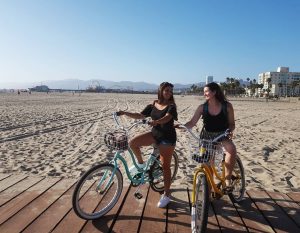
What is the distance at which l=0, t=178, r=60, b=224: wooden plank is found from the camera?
13.3 ft

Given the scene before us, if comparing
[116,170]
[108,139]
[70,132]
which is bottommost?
[70,132]

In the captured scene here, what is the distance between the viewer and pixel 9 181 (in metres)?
5.40

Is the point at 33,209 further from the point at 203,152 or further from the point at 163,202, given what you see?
the point at 203,152

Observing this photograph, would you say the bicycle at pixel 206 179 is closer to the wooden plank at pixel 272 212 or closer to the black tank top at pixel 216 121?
the black tank top at pixel 216 121

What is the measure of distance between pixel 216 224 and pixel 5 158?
5604 mm

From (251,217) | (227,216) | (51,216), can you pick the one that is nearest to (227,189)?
(227,216)

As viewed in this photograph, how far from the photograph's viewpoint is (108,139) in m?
3.95

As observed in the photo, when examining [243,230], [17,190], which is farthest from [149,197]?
[17,190]

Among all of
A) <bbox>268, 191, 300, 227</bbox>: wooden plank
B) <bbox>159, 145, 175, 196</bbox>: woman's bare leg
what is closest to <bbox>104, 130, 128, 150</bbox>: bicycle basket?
<bbox>159, 145, 175, 196</bbox>: woman's bare leg

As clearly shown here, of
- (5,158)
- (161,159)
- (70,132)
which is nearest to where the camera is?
(161,159)

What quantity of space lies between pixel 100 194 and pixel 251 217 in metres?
1.98

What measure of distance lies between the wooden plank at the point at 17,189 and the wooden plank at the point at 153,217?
6.40ft

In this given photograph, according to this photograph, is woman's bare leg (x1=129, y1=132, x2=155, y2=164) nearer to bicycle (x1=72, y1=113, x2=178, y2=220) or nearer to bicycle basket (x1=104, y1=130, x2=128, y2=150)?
bicycle (x1=72, y1=113, x2=178, y2=220)

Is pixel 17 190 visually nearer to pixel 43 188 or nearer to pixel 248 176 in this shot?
pixel 43 188
